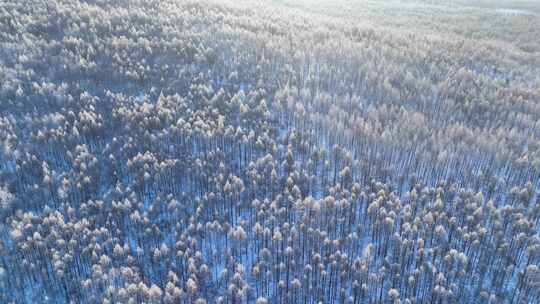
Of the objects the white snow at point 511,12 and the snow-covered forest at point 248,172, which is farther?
the white snow at point 511,12

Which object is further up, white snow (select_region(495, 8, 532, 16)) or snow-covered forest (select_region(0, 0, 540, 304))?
white snow (select_region(495, 8, 532, 16))

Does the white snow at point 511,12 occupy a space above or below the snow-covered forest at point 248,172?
above

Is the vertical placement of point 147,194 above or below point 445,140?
below

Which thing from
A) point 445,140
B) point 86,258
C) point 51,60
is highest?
point 51,60

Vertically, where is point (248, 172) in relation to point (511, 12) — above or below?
below

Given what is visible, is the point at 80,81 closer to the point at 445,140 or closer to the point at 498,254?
the point at 445,140

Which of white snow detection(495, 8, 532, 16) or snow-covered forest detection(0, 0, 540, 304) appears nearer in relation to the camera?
snow-covered forest detection(0, 0, 540, 304)

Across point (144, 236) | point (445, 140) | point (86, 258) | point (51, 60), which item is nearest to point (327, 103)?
point (445, 140)

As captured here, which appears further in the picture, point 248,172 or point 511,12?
point 511,12
